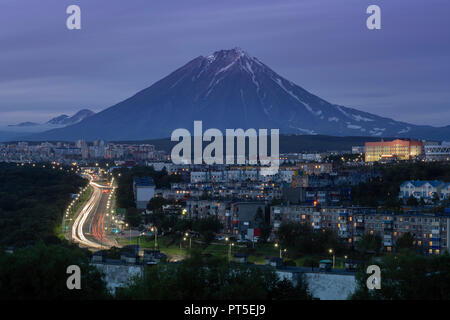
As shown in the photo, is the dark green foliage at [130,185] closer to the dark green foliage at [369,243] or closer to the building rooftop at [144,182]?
the building rooftop at [144,182]

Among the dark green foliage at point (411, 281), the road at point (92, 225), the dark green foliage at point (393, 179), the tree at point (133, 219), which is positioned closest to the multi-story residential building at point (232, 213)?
the tree at point (133, 219)

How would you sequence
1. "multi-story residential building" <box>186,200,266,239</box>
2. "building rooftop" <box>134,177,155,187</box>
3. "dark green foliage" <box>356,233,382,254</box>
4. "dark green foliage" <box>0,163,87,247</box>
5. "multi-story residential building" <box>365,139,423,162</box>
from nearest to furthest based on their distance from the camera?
"dark green foliage" <box>356,233,382,254</box> → "dark green foliage" <box>0,163,87,247</box> → "multi-story residential building" <box>186,200,266,239</box> → "building rooftop" <box>134,177,155,187</box> → "multi-story residential building" <box>365,139,423,162</box>

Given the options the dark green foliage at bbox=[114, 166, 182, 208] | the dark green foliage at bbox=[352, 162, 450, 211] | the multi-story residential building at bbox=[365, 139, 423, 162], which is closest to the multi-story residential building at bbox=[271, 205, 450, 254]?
the dark green foliage at bbox=[352, 162, 450, 211]

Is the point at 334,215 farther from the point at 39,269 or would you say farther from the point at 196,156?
the point at 196,156

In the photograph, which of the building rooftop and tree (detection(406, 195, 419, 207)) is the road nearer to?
the building rooftop

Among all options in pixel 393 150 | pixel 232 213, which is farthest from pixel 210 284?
pixel 393 150
